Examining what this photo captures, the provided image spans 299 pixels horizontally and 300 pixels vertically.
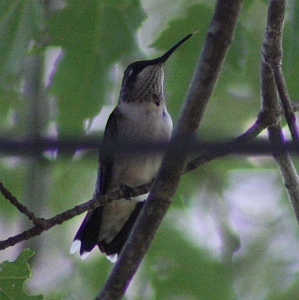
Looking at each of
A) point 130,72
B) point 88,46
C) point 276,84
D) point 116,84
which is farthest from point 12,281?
point 130,72

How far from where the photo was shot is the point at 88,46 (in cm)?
368

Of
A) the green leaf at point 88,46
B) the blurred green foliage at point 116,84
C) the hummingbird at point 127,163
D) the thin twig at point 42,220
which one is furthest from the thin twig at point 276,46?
the hummingbird at point 127,163

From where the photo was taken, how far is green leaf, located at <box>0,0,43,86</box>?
3.60 m

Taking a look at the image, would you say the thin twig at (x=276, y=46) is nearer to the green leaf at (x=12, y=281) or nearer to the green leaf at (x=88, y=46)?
the green leaf at (x=88, y=46)

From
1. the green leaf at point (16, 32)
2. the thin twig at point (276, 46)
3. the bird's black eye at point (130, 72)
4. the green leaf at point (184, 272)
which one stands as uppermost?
the green leaf at point (16, 32)

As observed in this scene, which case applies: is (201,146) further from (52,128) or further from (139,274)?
(139,274)

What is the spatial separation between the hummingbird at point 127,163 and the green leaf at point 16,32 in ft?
3.54

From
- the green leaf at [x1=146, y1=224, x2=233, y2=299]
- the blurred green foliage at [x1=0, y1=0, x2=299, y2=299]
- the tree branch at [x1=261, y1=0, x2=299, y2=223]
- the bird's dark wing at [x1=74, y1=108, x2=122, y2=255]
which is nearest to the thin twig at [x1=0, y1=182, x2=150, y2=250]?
the blurred green foliage at [x1=0, y1=0, x2=299, y2=299]

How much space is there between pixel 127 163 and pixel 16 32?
5.04 ft

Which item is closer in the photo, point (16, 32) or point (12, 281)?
point (12, 281)

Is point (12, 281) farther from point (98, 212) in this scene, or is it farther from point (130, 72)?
point (130, 72)

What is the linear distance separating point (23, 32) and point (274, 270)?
307 cm

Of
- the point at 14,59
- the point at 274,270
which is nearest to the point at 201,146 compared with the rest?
the point at 14,59

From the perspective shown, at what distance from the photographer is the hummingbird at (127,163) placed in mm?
4688
